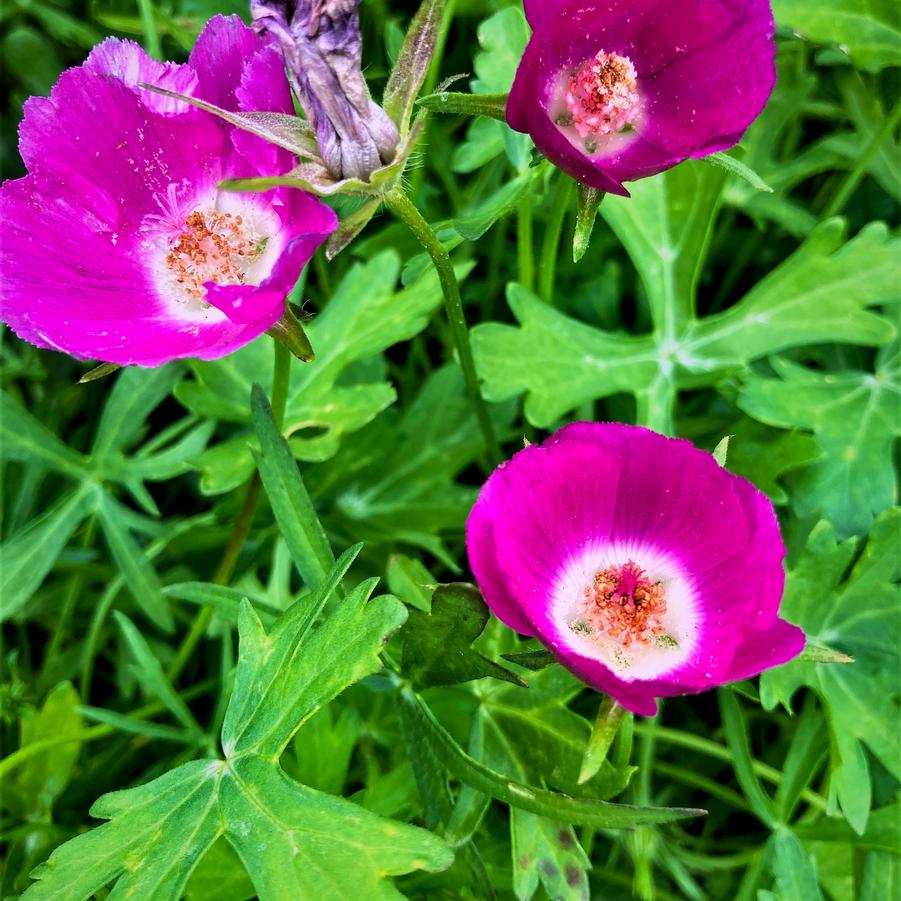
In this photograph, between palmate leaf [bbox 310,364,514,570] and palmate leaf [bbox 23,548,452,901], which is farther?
palmate leaf [bbox 310,364,514,570]

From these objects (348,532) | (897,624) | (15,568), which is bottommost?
(897,624)

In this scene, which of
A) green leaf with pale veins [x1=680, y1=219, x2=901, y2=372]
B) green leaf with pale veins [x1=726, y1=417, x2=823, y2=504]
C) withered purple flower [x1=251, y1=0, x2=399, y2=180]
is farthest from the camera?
green leaf with pale veins [x1=680, y1=219, x2=901, y2=372]

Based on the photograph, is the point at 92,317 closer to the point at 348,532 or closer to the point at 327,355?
the point at 327,355

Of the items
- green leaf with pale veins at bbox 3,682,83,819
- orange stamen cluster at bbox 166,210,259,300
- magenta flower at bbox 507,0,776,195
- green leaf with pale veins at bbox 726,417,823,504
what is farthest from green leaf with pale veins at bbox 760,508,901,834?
green leaf with pale veins at bbox 3,682,83,819

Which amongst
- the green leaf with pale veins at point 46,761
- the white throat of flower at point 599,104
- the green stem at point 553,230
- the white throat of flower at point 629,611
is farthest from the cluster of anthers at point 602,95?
the green leaf with pale veins at point 46,761

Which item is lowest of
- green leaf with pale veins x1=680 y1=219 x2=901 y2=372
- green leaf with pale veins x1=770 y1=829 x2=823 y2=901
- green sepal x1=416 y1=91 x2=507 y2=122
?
green leaf with pale veins x1=770 y1=829 x2=823 y2=901

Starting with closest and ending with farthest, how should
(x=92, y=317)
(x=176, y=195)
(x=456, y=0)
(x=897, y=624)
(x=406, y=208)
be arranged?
(x=406, y=208) → (x=92, y=317) → (x=176, y=195) → (x=897, y=624) → (x=456, y=0)

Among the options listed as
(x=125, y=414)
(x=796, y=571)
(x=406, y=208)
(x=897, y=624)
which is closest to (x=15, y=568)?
(x=125, y=414)

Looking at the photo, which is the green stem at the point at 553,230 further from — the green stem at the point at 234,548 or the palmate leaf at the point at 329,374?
the green stem at the point at 234,548

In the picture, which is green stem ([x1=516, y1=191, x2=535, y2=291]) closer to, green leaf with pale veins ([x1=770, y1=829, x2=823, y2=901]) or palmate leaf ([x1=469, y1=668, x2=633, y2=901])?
palmate leaf ([x1=469, y1=668, x2=633, y2=901])
